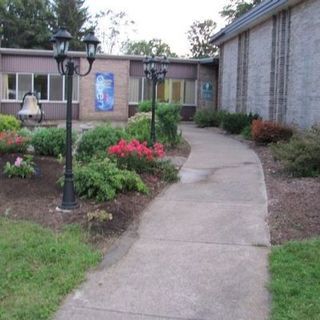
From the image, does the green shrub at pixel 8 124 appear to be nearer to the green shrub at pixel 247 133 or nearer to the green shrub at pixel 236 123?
the green shrub at pixel 247 133

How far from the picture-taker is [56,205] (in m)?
8.05

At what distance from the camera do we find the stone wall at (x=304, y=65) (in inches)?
653

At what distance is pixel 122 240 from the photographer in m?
6.70

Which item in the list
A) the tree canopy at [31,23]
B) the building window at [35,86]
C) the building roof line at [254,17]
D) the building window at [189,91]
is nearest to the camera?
the building roof line at [254,17]

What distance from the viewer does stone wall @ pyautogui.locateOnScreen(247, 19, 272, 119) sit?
21.2 metres

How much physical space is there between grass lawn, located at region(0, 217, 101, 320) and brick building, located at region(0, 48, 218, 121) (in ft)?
82.0

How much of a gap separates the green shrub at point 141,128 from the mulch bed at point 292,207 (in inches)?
174

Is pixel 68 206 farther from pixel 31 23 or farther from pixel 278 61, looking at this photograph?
pixel 31 23

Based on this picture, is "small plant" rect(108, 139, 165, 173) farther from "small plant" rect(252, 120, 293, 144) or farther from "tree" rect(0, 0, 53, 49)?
"tree" rect(0, 0, 53, 49)

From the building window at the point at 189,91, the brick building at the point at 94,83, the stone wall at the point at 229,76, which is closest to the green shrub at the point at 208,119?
the stone wall at the point at 229,76

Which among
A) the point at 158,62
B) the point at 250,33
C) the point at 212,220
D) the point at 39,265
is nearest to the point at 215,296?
the point at 39,265

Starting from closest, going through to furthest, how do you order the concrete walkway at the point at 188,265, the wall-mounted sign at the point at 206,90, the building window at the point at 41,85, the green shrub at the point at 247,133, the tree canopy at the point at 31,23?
the concrete walkway at the point at 188,265, the green shrub at the point at 247,133, the building window at the point at 41,85, the wall-mounted sign at the point at 206,90, the tree canopy at the point at 31,23

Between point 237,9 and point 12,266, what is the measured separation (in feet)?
139

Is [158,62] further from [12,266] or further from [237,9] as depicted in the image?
[237,9]
